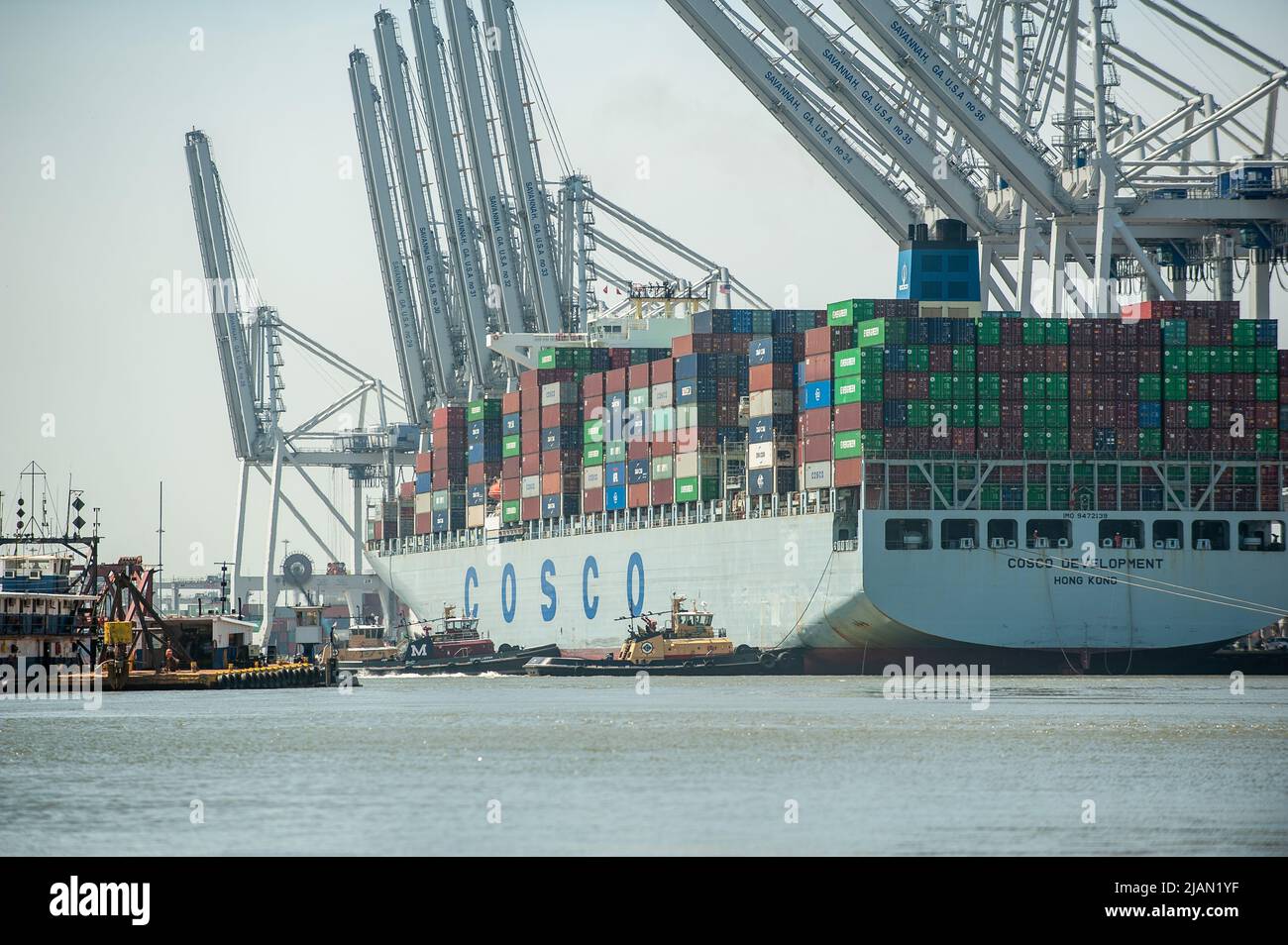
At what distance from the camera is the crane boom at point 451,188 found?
122m

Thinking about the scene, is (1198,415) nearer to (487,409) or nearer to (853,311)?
(853,311)

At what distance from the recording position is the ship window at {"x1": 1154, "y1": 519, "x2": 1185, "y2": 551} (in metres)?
83.1

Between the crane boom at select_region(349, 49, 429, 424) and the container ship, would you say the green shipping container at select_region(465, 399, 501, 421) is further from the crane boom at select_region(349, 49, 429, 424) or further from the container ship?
the container ship

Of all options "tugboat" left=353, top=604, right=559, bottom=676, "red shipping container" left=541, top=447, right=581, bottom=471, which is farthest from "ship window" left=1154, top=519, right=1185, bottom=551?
"red shipping container" left=541, top=447, right=581, bottom=471

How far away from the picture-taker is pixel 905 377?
265ft

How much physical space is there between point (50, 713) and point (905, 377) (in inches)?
1257

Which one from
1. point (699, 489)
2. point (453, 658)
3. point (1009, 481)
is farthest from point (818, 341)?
point (453, 658)

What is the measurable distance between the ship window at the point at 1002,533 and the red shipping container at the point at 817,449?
6545mm

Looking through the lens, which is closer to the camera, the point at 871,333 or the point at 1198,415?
the point at 871,333

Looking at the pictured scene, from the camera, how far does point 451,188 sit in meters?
Answer: 122

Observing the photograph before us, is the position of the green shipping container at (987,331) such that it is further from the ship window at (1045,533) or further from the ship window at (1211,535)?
the ship window at (1211,535)

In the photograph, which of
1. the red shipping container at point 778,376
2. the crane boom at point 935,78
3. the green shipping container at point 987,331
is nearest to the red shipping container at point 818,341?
the red shipping container at point 778,376

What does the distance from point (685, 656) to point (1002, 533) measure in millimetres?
13223
